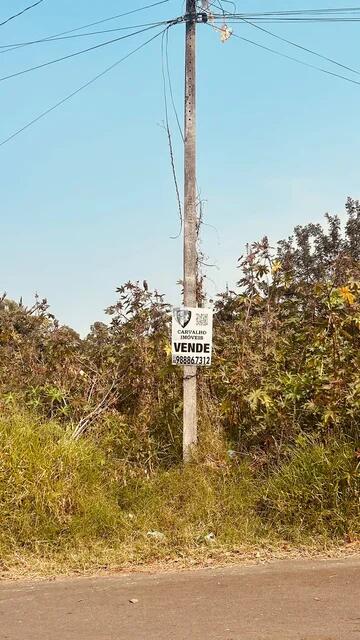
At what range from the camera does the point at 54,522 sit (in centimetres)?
520

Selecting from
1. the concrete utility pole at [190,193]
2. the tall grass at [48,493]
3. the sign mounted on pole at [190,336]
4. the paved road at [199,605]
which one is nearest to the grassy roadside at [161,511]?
the tall grass at [48,493]

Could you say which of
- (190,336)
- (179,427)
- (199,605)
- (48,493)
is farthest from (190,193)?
(199,605)

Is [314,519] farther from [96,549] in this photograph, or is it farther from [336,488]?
[96,549]

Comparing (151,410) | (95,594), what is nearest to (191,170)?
(151,410)

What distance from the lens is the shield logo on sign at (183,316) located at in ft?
21.0

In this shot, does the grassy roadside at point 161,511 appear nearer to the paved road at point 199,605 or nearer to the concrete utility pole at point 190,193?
the paved road at point 199,605

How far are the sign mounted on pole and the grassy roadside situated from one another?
115 centimetres

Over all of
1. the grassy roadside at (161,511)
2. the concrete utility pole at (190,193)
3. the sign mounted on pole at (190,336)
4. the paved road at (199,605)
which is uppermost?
the concrete utility pole at (190,193)

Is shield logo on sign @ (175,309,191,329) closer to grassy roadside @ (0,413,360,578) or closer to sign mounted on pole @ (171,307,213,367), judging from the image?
sign mounted on pole @ (171,307,213,367)

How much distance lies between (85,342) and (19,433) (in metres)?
1.76

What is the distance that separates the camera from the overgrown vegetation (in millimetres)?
5227

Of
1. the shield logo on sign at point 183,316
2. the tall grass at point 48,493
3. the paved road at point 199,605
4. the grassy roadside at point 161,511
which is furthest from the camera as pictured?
the shield logo on sign at point 183,316

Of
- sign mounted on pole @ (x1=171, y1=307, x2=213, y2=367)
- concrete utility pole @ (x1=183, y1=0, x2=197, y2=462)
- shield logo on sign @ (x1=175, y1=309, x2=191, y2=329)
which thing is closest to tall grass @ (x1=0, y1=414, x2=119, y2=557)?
concrete utility pole @ (x1=183, y1=0, x2=197, y2=462)

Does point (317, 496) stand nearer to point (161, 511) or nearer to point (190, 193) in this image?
point (161, 511)
